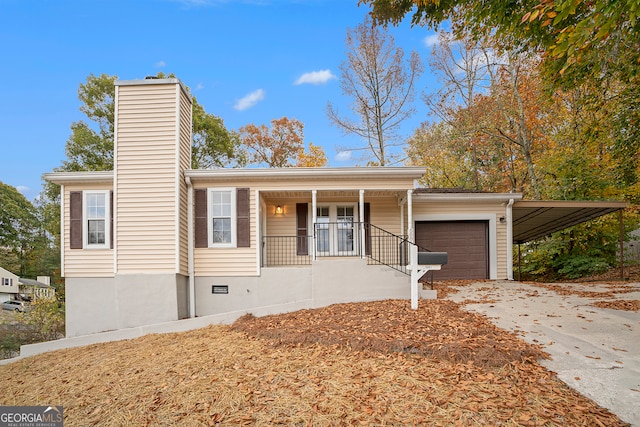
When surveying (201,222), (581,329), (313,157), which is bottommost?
(581,329)

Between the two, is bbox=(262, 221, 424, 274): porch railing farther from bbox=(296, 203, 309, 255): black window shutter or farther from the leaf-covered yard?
the leaf-covered yard

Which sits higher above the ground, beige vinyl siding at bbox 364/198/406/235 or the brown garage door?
beige vinyl siding at bbox 364/198/406/235

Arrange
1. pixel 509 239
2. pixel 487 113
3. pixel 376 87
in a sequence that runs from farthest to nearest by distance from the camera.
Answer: pixel 487 113, pixel 376 87, pixel 509 239

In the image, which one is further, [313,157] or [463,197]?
[313,157]

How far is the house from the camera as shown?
895 cm

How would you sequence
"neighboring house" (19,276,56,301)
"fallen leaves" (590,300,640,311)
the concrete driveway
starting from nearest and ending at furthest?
1. the concrete driveway
2. "fallen leaves" (590,300,640,311)
3. "neighboring house" (19,276,56,301)

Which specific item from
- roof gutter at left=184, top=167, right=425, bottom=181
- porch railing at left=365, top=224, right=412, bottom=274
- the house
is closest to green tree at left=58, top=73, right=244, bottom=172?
the house

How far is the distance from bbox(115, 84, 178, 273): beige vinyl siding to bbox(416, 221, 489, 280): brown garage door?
6.73m

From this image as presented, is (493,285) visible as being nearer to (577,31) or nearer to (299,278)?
(299,278)

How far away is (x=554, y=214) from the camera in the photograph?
11.7m

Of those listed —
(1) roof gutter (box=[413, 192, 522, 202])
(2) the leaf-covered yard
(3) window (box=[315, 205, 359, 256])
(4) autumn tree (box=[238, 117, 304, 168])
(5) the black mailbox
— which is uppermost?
(4) autumn tree (box=[238, 117, 304, 168])

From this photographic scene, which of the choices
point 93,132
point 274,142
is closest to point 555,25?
point 274,142

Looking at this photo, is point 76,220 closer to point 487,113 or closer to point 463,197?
point 463,197

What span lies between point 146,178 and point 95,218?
5.82ft
